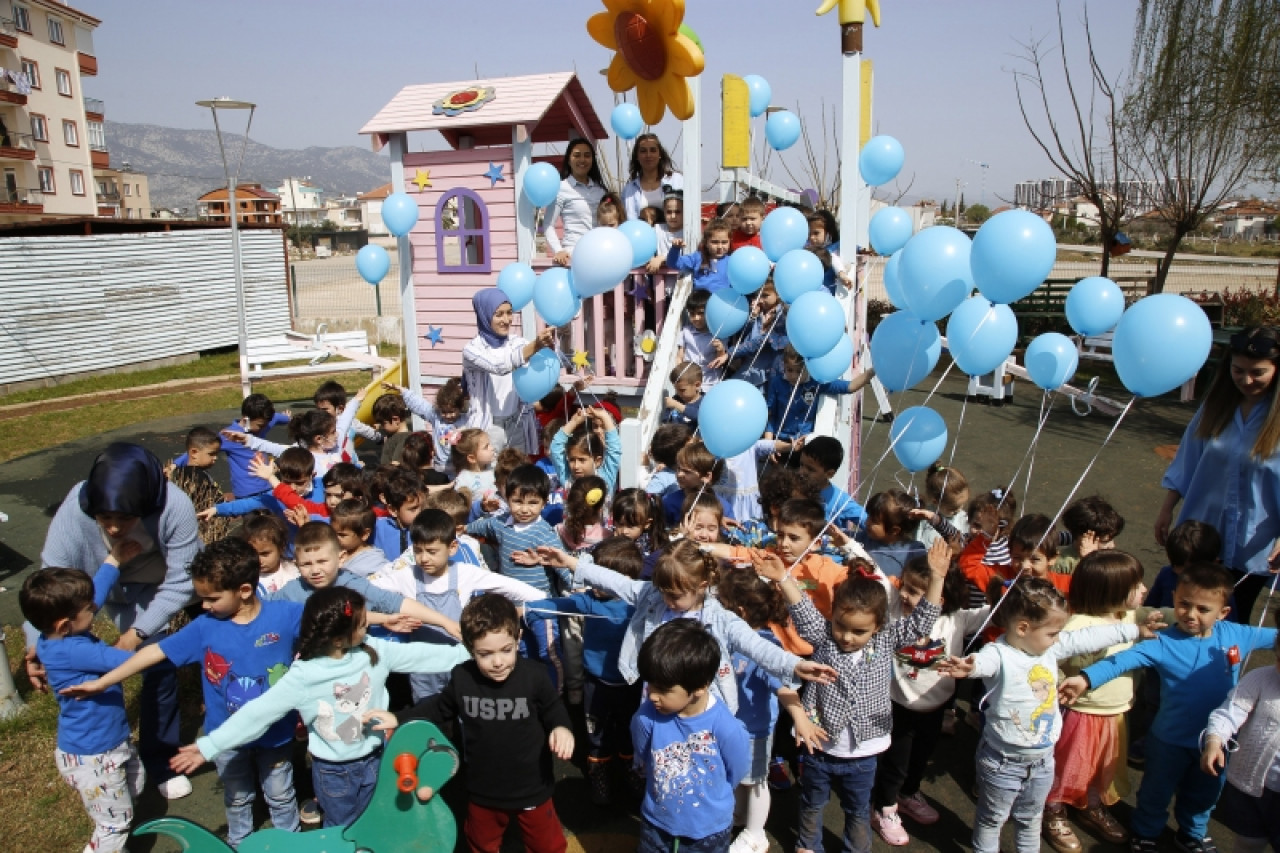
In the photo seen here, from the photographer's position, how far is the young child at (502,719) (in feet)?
9.24

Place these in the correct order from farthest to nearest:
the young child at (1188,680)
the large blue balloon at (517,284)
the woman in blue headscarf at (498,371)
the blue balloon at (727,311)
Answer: the large blue balloon at (517,284) < the woman in blue headscarf at (498,371) < the blue balloon at (727,311) < the young child at (1188,680)

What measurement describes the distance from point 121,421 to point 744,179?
384 inches

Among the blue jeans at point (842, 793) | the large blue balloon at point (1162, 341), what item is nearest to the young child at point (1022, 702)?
the blue jeans at point (842, 793)

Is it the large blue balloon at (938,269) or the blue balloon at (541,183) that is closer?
the large blue balloon at (938,269)

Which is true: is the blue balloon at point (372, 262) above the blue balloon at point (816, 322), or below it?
above

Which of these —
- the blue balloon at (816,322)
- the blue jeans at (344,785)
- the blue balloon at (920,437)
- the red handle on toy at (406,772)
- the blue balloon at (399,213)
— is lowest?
the blue jeans at (344,785)

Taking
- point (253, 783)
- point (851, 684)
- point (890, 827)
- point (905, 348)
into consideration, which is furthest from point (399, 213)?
point (890, 827)

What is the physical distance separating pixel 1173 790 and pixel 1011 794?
75cm

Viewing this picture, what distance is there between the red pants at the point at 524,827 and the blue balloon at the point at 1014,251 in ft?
9.71

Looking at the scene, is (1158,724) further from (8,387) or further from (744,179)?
(8,387)

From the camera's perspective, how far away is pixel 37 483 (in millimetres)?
8484

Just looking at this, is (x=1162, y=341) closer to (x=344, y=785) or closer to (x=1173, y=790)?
(x=1173, y=790)

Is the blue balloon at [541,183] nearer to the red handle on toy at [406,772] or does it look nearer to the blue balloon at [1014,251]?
the blue balloon at [1014,251]

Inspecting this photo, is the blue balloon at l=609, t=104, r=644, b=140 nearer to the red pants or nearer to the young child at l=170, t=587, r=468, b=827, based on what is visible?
the young child at l=170, t=587, r=468, b=827
